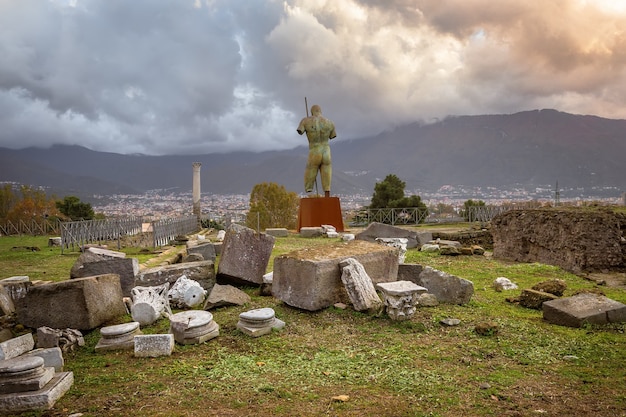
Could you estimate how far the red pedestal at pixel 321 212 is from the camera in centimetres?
1964

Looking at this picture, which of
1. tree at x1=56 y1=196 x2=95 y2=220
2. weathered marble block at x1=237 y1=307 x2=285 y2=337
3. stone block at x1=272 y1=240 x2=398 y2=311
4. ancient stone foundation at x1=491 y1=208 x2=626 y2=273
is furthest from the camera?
tree at x1=56 y1=196 x2=95 y2=220

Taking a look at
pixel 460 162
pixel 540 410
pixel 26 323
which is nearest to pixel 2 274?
pixel 26 323

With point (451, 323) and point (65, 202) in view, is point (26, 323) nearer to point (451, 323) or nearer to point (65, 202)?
point (451, 323)

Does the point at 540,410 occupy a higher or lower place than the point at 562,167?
lower

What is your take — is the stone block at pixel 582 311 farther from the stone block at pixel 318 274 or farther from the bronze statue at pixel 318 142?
the bronze statue at pixel 318 142

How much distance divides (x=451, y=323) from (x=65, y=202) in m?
37.1

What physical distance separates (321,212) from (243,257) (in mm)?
11636

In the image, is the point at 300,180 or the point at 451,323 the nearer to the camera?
the point at 451,323

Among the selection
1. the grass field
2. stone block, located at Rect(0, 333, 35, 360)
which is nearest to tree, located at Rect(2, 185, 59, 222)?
stone block, located at Rect(0, 333, 35, 360)

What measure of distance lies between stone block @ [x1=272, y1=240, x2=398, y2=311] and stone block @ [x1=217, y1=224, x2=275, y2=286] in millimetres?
897

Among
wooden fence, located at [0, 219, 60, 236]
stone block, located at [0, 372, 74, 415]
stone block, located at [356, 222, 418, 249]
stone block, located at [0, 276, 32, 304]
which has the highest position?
stone block, located at [356, 222, 418, 249]

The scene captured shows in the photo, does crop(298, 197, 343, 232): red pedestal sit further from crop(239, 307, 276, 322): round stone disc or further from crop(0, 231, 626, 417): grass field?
crop(239, 307, 276, 322): round stone disc

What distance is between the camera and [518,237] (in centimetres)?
1316

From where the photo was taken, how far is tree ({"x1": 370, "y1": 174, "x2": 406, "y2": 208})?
33.0 m
